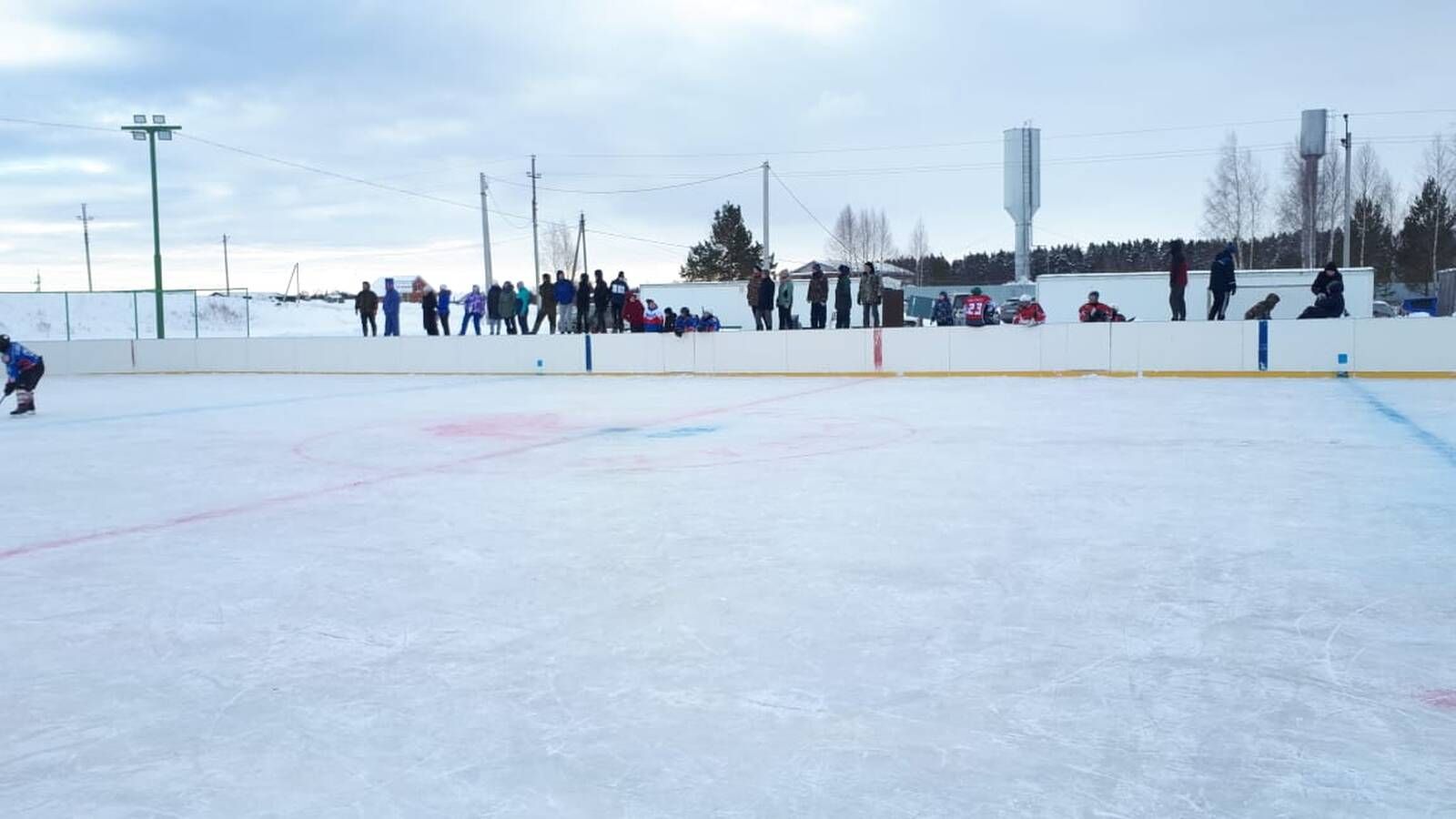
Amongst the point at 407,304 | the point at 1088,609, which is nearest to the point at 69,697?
the point at 1088,609

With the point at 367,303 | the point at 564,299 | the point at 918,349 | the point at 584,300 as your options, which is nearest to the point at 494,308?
the point at 564,299

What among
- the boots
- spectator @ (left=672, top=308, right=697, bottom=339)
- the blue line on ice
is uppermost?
spectator @ (left=672, top=308, right=697, bottom=339)

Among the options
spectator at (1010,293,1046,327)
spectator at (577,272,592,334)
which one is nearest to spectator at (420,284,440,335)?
spectator at (577,272,592,334)

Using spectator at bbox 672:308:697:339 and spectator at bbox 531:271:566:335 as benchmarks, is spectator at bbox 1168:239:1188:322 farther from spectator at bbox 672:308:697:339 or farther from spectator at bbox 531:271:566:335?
spectator at bbox 531:271:566:335

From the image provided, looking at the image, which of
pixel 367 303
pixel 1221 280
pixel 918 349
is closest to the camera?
pixel 1221 280

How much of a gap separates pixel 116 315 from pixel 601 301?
13.9 meters

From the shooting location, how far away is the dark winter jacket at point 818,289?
2194 cm

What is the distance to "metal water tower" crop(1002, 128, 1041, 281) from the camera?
42688mm

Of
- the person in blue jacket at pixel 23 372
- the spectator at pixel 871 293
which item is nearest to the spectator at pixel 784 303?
the spectator at pixel 871 293

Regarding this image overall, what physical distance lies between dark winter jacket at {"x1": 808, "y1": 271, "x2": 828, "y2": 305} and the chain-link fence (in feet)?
47.6

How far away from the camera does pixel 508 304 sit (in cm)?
2414

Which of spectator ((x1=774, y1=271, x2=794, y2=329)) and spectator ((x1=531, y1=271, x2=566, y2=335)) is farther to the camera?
spectator ((x1=531, y1=271, x2=566, y2=335))

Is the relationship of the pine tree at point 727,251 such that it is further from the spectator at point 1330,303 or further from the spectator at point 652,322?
the spectator at point 1330,303

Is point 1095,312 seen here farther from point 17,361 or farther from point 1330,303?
point 17,361
